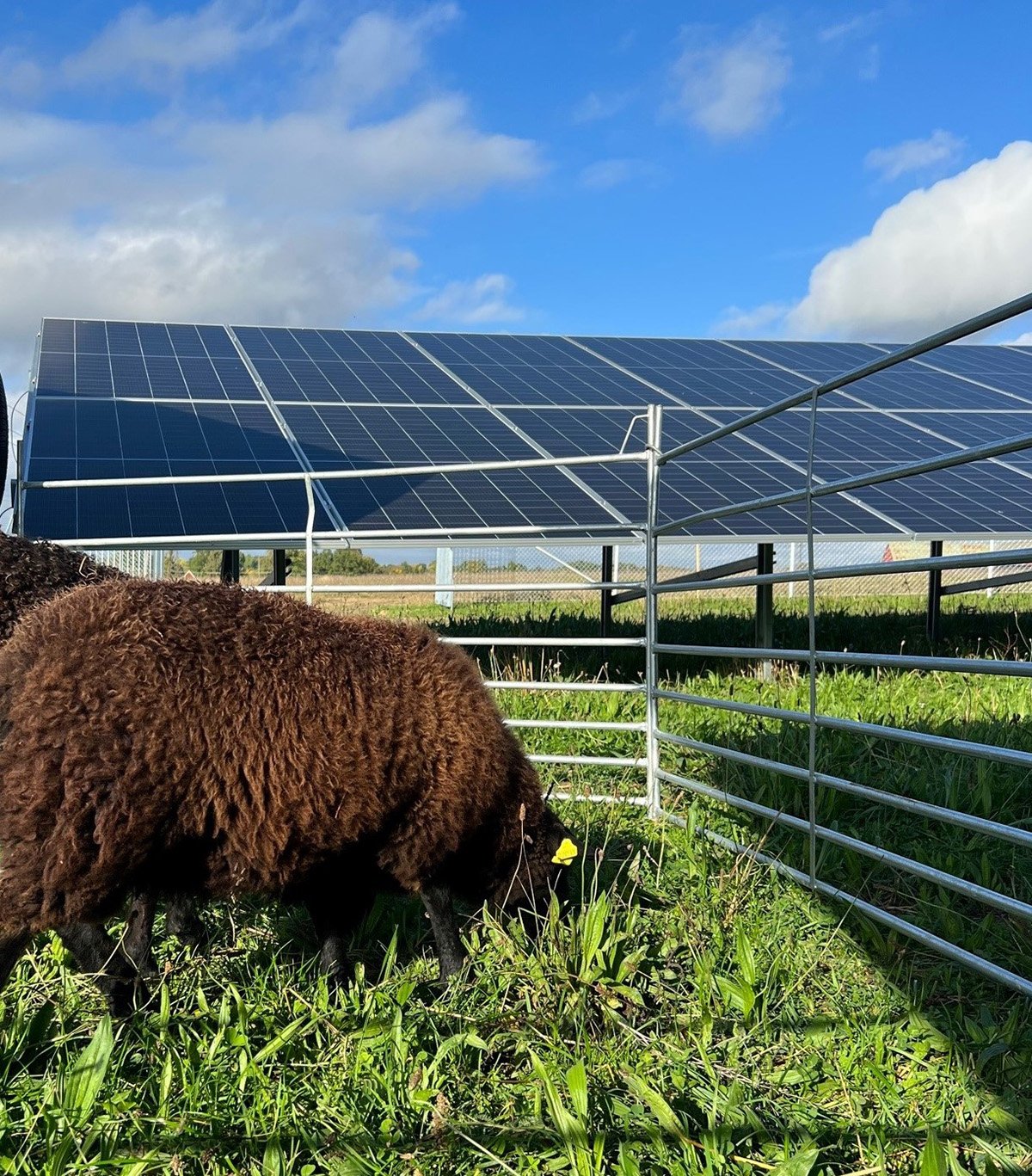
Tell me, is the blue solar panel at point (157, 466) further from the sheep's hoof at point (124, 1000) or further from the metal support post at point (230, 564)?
the sheep's hoof at point (124, 1000)

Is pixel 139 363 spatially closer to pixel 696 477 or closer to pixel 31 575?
Answer: pixel 696 477

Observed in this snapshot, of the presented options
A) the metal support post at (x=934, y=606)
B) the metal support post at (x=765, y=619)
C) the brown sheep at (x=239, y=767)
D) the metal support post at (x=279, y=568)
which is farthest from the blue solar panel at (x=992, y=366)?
the brown sheep at (x=239, y=767)

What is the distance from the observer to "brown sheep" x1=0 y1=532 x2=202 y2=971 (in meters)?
4.20

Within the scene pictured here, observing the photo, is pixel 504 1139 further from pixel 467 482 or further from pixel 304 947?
pixel 467 482

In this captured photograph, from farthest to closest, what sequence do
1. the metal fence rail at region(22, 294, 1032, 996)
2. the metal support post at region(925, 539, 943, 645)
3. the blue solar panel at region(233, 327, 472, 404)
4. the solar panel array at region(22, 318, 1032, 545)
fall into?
the blue solar panel at region(233, 327, 472, 404) < the metal support post at region(925, 539, 943, 645) < the solar panel array at region(22, 318, 1032, 545) < the metal fence rail at region(22, 294, 1032, 996)

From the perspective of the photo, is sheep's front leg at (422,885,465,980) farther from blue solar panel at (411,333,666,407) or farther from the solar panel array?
blue solar panel at (411,333,666,407)

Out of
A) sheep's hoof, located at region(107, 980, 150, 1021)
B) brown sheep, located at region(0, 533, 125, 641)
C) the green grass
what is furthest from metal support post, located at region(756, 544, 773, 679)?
sheep's hoof, located at region(107, 980, 150, 1021)

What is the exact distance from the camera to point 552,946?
359 cm

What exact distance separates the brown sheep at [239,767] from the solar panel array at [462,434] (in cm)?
252

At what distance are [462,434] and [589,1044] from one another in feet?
26.6

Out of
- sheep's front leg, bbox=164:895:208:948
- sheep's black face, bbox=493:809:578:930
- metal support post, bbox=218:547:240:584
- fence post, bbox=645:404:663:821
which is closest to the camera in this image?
sheep's black face, bbox=493:809:578:930

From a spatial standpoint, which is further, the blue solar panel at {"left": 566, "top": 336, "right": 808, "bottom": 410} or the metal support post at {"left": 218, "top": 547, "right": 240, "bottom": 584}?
the blue solar panel at {"left": 566, "top": 336, "right": 808, "bottom": 410}

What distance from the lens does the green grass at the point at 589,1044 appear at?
9.05 feet

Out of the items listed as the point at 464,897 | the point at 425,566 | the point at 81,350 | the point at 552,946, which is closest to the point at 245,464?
the point at 81,350
